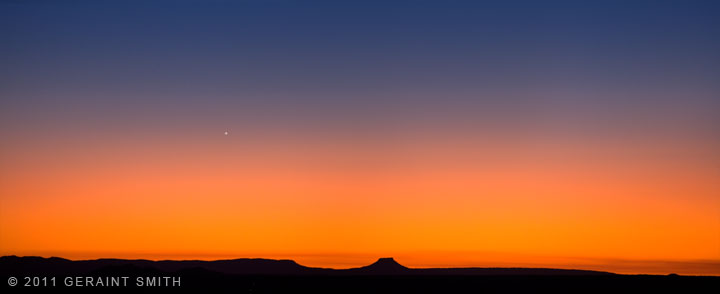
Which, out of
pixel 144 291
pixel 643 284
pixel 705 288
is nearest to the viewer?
pixel 144 291

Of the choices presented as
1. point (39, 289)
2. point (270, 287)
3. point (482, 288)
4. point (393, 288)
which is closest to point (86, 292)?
point (39, 289)

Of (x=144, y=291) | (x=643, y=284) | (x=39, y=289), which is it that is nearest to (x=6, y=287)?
(x=39, y=289)

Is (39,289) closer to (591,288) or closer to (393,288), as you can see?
(393,288)

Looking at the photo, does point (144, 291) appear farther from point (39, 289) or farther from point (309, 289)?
point (309, 289)

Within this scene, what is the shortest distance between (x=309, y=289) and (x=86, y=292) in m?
Result: 27.4

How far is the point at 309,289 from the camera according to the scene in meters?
113

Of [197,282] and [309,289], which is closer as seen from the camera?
→ [309,289]

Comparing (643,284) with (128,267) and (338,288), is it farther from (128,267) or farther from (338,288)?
(128,267)

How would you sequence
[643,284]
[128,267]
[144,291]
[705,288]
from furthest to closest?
[128,267] < [643,284] < [705,288] < [144,291]

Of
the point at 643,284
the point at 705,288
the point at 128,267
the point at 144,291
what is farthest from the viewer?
the point at 128,267

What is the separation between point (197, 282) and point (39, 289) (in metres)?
23.8

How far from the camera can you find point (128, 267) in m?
141

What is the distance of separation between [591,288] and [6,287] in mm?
75954

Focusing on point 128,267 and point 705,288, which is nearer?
point 705,288
